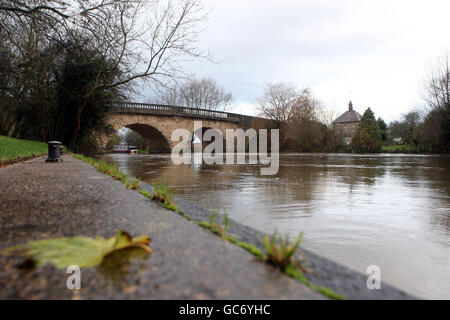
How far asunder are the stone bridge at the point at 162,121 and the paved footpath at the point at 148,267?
80.3ft

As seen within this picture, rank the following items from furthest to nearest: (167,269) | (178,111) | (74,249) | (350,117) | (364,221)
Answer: (350,117), (178,111), (364,221), (74,249), (167,269)

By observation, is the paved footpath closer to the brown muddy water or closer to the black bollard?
the brown muddy water

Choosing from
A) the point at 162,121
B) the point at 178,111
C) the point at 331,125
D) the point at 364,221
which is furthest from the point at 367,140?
the point at 364,221

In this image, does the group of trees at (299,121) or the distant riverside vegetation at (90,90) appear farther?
the group of trees at (299,121)

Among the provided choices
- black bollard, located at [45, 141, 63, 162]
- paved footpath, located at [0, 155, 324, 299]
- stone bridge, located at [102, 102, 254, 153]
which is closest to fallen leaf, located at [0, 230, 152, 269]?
paved footpath, located at [0, 155, 324, 299]

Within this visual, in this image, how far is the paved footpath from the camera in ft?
3.08

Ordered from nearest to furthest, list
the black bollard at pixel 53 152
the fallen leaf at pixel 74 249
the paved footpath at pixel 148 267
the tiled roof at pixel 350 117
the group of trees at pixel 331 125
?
the paved footpath at pixel 148 267 → the fallen leaf at pixel 74 249 → the black bollard at pixel 53 152 → the group of trees at pixel 331 125 → the tiled roof at pixel 350 117

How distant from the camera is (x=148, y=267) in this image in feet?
3.66

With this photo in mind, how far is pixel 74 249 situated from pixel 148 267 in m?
0.39

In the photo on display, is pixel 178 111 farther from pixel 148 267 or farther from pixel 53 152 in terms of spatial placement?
pixel 148 267

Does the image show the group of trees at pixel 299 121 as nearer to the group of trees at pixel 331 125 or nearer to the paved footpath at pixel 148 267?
the group of trees at pixel 331 125

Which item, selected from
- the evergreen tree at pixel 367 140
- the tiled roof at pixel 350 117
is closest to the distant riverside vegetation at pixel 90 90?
the evergreen tree at pixel 367 140

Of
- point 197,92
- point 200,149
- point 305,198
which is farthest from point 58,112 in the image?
point 197,92

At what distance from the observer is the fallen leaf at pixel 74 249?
1.16 metres
